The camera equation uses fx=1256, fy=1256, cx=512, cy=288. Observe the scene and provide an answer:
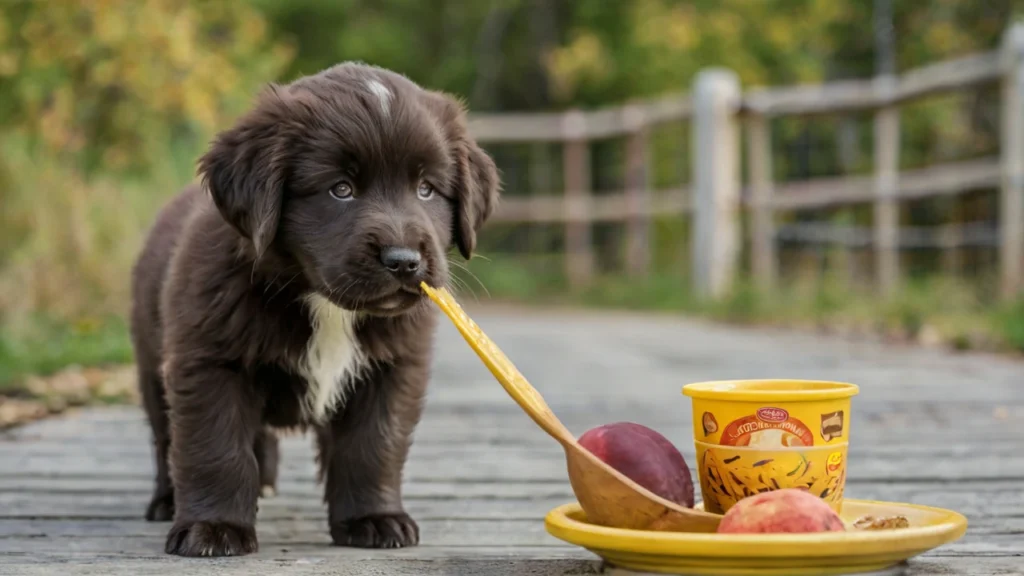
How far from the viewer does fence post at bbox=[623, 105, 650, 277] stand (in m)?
14.7

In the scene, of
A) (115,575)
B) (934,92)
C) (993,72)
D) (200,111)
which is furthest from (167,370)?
(934,92)

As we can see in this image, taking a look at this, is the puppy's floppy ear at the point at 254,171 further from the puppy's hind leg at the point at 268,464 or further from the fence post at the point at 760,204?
the fence post at the point at 760,204

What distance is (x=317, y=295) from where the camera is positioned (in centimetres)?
280

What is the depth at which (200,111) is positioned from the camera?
29.2 feet

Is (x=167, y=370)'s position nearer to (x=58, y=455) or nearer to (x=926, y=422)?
(x=58, y=455)

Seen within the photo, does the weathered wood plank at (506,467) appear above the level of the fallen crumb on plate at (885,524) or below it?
below

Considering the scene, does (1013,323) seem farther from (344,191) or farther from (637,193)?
(637,193)

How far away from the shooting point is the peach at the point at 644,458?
7.39 feet

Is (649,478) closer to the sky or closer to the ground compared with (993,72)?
closer to the ground

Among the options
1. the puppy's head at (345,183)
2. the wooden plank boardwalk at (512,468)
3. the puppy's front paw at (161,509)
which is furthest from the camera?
the puppy's front paw at (161,509)

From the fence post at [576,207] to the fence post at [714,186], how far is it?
3.86 m

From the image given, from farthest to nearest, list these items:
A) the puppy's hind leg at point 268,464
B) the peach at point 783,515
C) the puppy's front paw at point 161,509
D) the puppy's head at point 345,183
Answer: the puppy's hind leg at point 268,464
the puppy's front paw at point 161,509
the puppy's head at point 345,183
the peach at point 783,515

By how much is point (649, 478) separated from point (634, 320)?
370 inches

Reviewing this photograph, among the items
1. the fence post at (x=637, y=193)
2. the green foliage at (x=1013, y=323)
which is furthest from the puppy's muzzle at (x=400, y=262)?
the fence post at (x=637, y=193)
